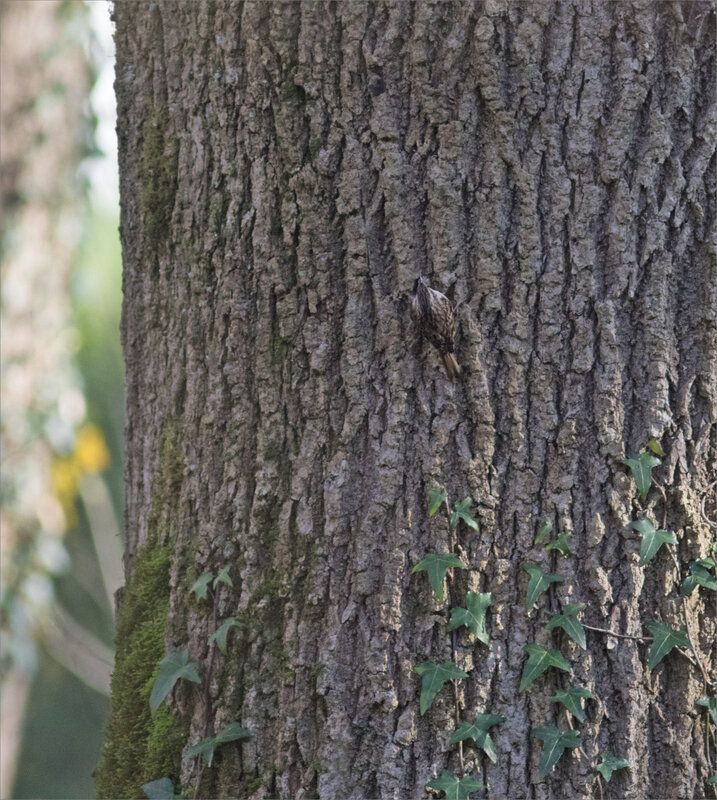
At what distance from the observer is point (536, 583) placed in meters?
1.42

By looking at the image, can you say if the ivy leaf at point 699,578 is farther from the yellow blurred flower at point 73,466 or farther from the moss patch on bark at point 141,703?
the yellow blurred flower at point 73,466

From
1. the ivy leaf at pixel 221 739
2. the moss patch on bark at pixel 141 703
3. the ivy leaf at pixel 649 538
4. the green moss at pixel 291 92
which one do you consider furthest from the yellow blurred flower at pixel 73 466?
the ivy leaf at pixel 649 538

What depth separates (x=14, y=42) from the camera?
4.86m

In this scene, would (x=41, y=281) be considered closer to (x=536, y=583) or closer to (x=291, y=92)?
(x=291, y=92)

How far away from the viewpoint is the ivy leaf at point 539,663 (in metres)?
1.40

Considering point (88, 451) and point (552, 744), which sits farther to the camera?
point (88, 451)

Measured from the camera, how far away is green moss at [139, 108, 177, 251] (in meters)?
1.75

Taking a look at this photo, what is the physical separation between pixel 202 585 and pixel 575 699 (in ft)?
2.62

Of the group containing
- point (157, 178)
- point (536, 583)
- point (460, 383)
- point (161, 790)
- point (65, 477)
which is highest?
point (157, 178)

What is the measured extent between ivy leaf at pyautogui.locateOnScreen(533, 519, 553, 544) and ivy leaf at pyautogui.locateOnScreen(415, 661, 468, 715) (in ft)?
0.97

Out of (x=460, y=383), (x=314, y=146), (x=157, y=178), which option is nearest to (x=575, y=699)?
(x=460, y=383)

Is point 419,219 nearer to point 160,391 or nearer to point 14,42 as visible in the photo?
point 160,391

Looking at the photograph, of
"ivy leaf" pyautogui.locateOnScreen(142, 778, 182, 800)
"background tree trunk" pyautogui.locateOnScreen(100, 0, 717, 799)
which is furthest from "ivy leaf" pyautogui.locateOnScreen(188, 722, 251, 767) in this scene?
"ivy leaf" pyautogui.locateOnScreen(142, 778, 182, 800)

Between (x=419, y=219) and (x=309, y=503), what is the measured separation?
63 centimetres
